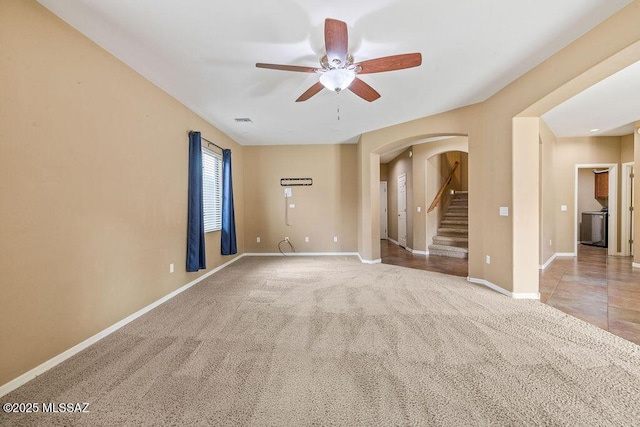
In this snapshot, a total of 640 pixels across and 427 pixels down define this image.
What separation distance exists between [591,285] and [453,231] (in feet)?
10.00

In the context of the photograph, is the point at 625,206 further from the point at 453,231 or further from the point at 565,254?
the point at 453,231

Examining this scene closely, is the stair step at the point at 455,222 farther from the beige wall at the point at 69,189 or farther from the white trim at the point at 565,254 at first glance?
the beige wall at the point at 69,189

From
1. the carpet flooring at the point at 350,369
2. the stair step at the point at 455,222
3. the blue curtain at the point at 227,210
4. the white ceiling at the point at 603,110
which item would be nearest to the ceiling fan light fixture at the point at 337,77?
the carpet flooring at the point at 350,369

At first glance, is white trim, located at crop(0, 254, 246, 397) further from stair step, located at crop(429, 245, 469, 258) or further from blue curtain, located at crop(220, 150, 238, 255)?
stair step, located at crop(429, 245, 469, 258)

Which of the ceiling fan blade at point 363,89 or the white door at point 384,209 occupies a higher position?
the ceiling fan blade at point 363,89

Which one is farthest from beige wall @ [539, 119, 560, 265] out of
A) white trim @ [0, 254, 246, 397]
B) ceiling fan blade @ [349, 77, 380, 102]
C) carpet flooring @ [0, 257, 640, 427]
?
white trim @ [0, 254, 246, 397]

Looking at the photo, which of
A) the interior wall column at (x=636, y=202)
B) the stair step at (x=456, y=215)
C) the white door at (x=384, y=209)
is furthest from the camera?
the white door at (x=384, y=209)

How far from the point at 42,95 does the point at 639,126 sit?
8.17 metres

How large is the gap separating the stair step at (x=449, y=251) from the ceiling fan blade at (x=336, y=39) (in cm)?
533

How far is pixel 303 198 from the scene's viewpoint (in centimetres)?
638

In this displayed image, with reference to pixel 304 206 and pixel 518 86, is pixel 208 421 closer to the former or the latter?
pixel 518 86

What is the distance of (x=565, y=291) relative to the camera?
3.56m

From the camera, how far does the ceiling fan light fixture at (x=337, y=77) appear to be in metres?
2.29

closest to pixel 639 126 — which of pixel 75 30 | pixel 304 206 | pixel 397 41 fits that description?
pixel 397 41
